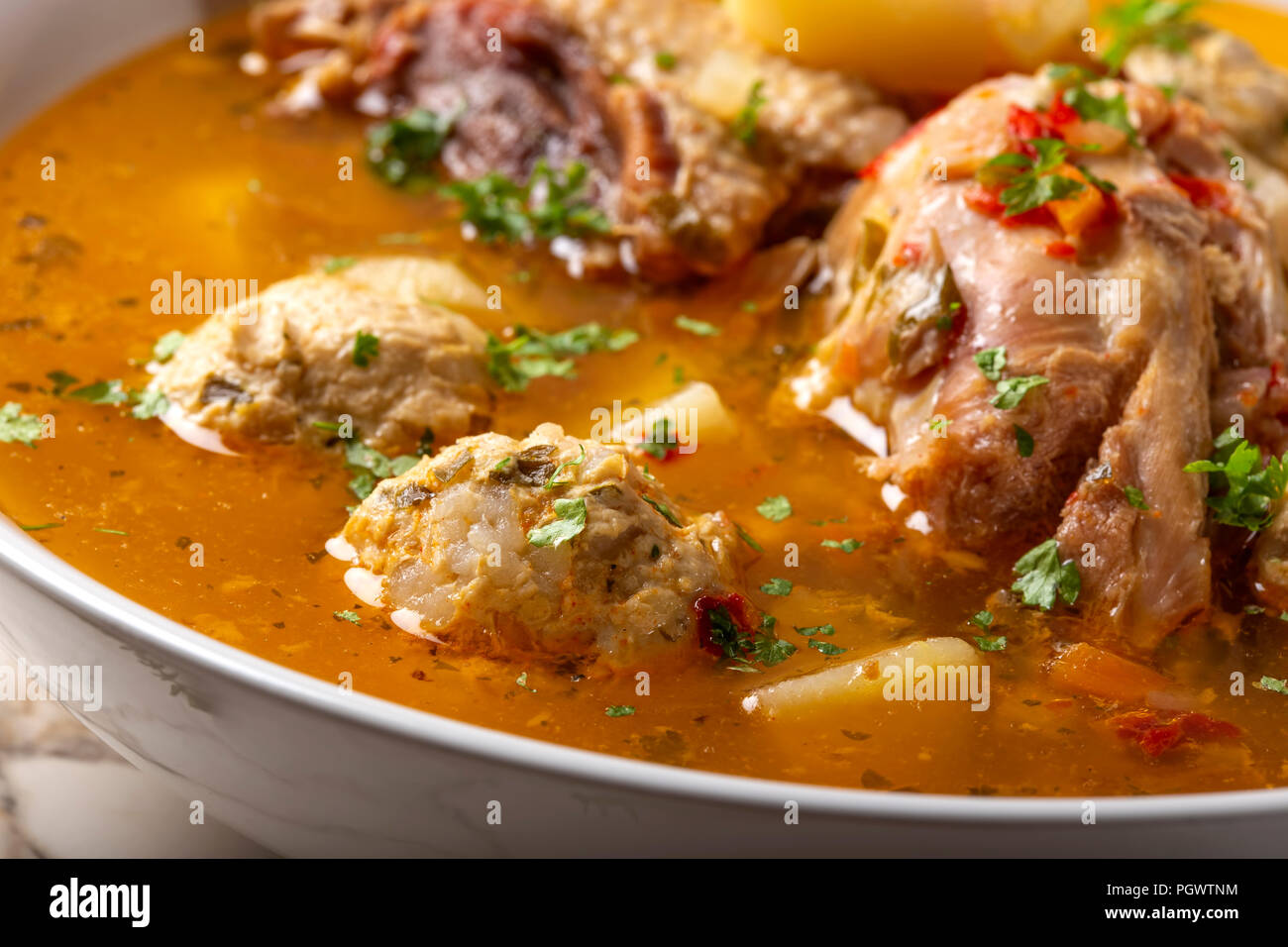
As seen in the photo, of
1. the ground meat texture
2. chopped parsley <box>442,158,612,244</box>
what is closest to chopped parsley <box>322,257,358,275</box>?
chopped parsley <box>442,158,612,244</box>

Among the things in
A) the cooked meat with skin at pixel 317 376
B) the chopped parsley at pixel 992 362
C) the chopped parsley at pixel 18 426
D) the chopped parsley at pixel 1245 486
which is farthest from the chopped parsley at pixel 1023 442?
the chopped parsley at pixel 18 426

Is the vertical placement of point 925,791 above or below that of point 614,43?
below

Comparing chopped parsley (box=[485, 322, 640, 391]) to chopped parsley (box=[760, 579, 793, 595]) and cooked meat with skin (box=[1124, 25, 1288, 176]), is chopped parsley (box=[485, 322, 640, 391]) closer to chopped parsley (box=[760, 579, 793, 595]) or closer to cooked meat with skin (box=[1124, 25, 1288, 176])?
chopped parsley (box=[760, 579, 793, 595])

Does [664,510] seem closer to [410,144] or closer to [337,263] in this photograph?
[337,263]

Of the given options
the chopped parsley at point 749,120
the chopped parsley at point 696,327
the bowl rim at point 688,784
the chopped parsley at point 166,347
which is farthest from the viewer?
the chopped parsley at point 749,120

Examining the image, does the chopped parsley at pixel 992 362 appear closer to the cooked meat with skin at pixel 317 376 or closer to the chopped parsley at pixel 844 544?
the chopped parsley at pixel 844 544
